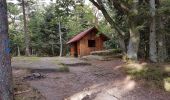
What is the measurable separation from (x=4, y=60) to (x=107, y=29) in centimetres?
2642

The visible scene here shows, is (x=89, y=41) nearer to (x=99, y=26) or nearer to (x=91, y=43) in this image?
(x=91, y=43)

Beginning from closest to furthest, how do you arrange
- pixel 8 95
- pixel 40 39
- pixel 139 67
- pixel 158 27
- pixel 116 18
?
1. pixel 8 95
2. pixel 139 67
3. pixel 158 27
4. pixel 116 18
5. pixel 40 39

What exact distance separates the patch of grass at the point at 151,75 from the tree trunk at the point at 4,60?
4796mm

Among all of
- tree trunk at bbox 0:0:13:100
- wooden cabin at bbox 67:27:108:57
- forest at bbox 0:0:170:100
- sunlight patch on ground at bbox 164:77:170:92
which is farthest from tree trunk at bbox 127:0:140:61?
wooden cabin at bbox 67:27:108:57

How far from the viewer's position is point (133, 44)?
598 inches

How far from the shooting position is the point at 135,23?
49.5 feet

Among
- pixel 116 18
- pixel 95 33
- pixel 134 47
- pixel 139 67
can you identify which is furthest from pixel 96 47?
pixel 139 67

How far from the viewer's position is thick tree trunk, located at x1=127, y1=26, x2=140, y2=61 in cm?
1502

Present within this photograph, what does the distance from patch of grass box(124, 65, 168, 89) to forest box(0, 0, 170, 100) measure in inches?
89.4

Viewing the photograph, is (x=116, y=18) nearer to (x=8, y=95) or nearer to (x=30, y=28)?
(x=8, y=95)

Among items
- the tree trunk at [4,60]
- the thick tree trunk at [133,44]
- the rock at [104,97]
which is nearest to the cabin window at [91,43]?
the thick tree trunk at [133,44]

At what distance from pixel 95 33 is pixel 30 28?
15486mm

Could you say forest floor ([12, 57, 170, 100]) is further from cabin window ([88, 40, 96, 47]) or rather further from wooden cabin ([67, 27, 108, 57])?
cabin window ([88, 40, 96, 47])

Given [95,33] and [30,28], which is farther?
[30,28]
